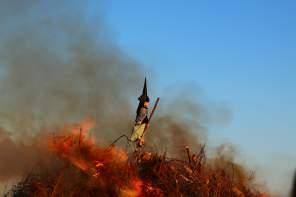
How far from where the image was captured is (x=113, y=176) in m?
17.3

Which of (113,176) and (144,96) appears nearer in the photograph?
(113,176)

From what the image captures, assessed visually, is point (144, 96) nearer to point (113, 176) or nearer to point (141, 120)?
point (141, 120)

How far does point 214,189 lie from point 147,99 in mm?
7008

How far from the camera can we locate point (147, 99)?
23.5 metres

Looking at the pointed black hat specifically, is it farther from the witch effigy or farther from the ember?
the ember

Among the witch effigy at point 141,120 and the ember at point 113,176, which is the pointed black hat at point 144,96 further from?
the ember at point 113,176

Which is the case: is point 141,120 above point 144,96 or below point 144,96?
below

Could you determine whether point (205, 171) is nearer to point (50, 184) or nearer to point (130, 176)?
point (130, 176)

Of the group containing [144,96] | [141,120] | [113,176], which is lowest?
[113,176]

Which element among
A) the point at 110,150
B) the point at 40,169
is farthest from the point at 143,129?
the point at 40,169

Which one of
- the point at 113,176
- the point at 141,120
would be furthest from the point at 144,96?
the point at 113,176

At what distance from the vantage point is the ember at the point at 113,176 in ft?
56.1

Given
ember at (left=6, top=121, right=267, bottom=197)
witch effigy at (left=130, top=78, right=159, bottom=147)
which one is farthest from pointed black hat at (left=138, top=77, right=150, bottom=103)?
ember at (left=6, top=121, right=267, bottom=197)

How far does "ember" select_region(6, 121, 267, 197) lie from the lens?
17.1 metres
